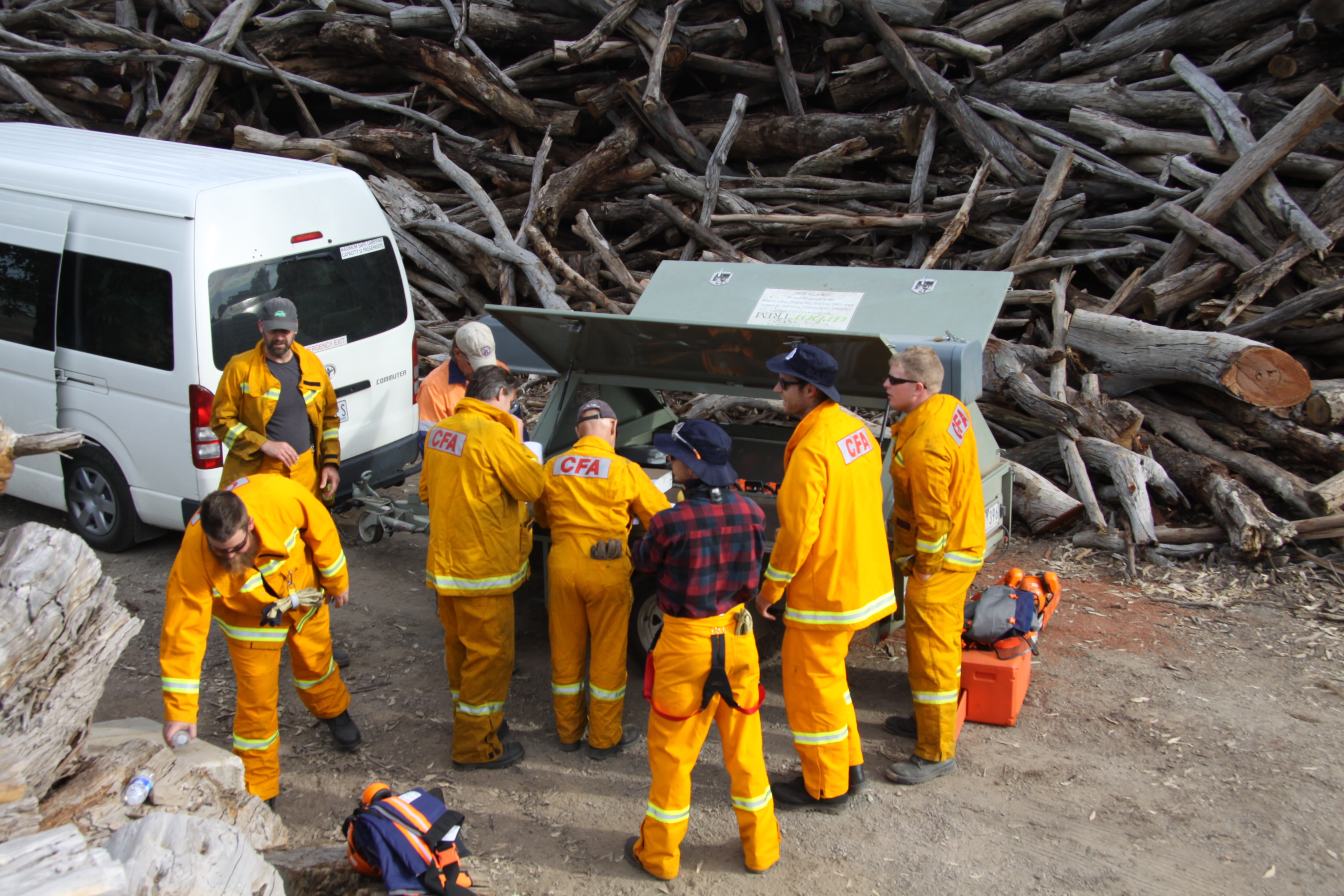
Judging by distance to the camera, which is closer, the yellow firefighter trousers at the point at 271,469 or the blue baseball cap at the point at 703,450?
the blue baseball cap at the point at 703,450

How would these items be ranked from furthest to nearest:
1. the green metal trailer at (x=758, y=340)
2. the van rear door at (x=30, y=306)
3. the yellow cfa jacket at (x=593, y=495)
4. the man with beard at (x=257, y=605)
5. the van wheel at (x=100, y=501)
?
the van wheel at (x=100, y=501) → the van rear door at (x=30, y=306) → the green metal trailer at (x=758, y=340) → the yellow cfa jacket at (x=593, y=495) → the man with beard at (x=257, y=605)

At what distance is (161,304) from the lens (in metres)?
5.73

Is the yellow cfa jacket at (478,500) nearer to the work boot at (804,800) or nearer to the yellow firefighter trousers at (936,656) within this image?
the work boot at (804,800)

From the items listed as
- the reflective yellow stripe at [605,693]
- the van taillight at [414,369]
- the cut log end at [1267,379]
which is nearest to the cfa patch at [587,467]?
the reflective yellow stripe at [605,693]

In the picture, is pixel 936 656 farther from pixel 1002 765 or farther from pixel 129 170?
pixel 129 170

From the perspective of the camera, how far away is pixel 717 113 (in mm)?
10656

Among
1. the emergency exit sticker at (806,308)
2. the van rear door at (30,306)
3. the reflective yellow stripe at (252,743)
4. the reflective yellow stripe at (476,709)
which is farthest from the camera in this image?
the van rear door at (30,306)

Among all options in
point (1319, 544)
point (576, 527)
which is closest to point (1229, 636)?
point (1319, 544)

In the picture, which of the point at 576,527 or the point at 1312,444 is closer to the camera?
the point at 576,527

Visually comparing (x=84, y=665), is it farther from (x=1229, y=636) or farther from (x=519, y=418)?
(x=1229, y=636)

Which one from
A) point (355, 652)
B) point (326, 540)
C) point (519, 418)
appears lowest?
point (355, 652)

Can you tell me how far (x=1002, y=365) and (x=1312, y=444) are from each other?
6.68ft

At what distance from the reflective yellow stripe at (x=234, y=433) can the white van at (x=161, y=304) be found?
1.48 ft

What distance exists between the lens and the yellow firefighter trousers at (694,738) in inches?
144
